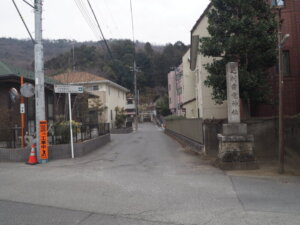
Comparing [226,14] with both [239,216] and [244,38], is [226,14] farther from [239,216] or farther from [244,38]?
[239,216]

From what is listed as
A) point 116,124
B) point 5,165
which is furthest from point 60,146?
point 116,124

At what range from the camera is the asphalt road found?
421cm

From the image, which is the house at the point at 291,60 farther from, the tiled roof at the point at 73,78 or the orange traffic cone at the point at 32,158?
the tiled roof at the point at 73,78

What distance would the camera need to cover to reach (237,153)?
309 inches

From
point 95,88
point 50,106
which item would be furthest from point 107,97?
point 50,106

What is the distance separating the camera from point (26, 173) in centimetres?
762

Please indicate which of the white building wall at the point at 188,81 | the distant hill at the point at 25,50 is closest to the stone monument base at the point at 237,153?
the white building wall at the point at 188,81

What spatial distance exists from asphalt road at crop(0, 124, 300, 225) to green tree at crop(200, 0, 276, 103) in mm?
3738

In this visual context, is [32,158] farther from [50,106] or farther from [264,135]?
[264,135]

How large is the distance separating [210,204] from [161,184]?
1.71 meters

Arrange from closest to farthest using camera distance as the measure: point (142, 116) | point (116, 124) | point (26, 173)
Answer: point (26, 173) < point (116, 124) < point (142, 116)

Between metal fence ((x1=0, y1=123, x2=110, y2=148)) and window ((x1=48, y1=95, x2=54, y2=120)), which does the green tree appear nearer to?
metal fence ((x1=0, y1=123, x2=110, y2=148))

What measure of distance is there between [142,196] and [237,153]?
396 centimetres

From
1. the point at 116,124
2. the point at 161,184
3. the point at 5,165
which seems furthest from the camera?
the point at 116,124
